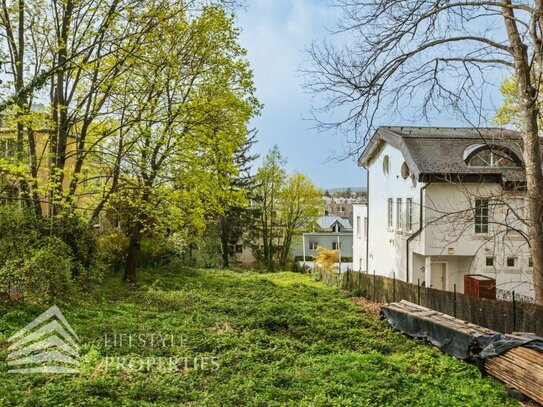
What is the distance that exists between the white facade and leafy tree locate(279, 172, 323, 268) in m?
9.59

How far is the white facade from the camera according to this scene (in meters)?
23.7

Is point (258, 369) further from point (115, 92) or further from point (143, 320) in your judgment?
point (115, 92)

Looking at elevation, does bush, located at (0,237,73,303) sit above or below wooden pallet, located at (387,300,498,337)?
above

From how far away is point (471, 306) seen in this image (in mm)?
9898

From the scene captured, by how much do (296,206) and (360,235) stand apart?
1148cm

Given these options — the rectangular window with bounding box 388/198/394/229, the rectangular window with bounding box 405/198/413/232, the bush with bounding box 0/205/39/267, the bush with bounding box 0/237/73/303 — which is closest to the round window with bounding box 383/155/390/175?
the rectangular window with bounding box 388/198/394/229

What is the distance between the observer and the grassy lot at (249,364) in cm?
530

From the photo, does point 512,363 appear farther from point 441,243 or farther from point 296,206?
point 296,206

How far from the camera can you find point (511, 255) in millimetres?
15109

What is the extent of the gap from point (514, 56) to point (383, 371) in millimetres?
6111

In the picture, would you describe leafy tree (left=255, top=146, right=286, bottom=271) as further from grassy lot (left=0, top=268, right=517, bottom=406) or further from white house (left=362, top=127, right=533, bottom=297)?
grassy lot (left=0, top=268, right=517, bottom=406)

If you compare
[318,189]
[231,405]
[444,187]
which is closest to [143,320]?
[231,405]

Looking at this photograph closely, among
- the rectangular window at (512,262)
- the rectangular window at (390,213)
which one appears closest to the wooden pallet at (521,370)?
the rectangular window at (512,262)

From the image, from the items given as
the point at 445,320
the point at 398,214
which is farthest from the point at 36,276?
the point at 398,214
